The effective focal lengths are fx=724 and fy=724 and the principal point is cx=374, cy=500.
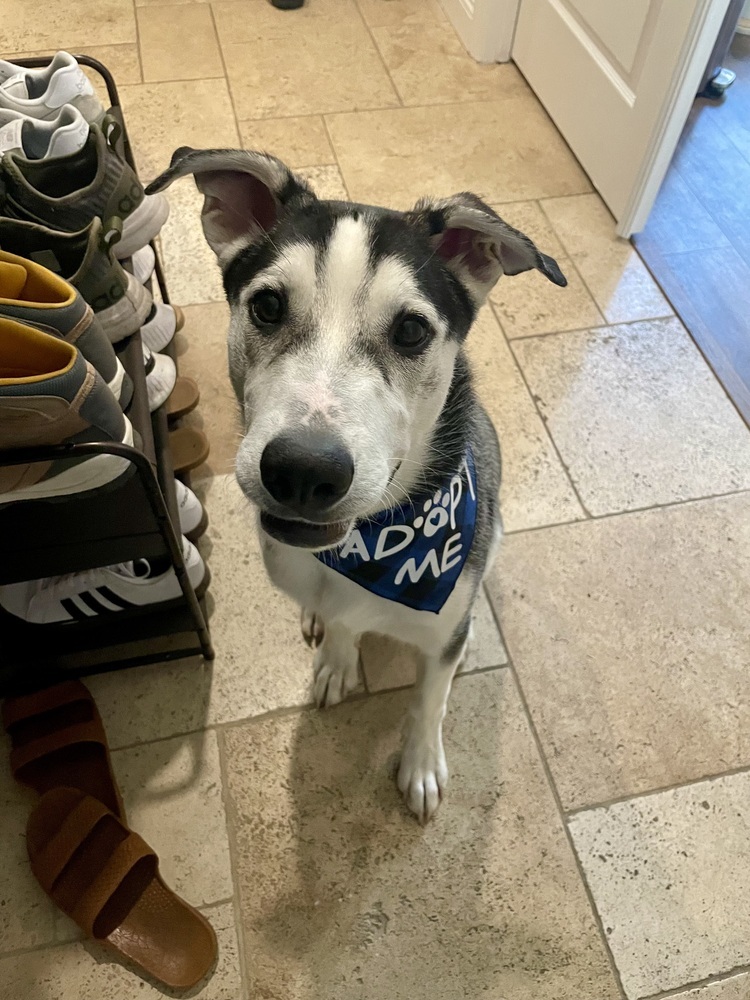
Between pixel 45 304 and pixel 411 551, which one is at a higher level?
pixel 45 304

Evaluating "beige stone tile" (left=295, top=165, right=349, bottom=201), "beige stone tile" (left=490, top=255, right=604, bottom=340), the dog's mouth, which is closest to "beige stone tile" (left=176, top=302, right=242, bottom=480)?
"beige stone tile" (left=295, top=165, right=349, bottom=201)

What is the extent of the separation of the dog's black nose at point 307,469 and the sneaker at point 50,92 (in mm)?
1294

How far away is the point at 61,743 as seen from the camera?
1.82 m

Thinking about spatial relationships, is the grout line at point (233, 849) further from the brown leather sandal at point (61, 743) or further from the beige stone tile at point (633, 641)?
the beige stone tile at point (633, 641)

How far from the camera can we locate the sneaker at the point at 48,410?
47.5 inches

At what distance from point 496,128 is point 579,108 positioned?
415 mm

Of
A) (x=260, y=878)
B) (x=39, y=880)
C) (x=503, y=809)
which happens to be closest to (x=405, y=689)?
(x=503, y=809)

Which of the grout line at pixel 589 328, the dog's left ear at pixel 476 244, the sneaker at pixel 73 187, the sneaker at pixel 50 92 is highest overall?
the dog's left ear at pixel 476 244

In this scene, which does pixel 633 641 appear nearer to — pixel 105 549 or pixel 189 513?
pixel 189 513

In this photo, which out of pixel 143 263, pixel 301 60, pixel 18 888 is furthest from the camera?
pixel 301 60

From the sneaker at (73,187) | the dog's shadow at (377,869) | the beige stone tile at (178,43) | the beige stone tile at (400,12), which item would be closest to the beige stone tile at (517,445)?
the dog's shadow at (377,869)

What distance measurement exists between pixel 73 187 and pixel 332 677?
1.37 m

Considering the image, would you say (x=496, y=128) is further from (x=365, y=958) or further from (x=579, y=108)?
(x=365, y=958)

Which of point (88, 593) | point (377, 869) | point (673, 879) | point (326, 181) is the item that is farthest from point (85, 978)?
point (326, 181)
